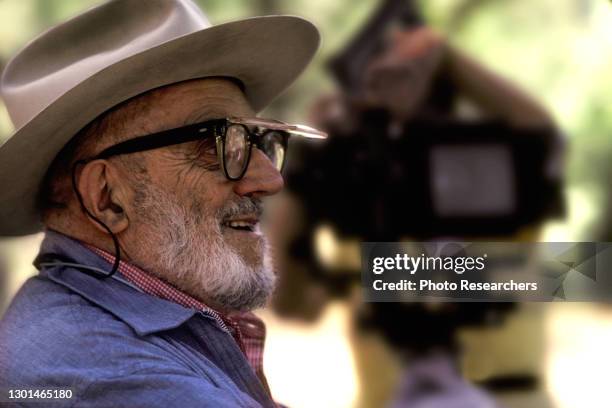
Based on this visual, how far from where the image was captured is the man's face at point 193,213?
1.52 metres

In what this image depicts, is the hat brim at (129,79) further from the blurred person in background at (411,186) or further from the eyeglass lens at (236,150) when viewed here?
the blurred person in background at (411,186)

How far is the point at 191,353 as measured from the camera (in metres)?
1.39

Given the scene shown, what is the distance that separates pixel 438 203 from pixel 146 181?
76 cm

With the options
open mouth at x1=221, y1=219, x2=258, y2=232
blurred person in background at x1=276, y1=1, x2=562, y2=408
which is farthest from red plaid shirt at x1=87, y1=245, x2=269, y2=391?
blurred person in background at x1=276, y1=1, x2=562, y2=408

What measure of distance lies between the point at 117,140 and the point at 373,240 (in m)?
0.71

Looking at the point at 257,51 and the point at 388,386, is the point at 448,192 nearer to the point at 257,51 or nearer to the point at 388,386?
the point at 388,386


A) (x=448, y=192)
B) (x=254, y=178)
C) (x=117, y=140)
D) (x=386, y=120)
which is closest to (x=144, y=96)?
(x=117, y=140)

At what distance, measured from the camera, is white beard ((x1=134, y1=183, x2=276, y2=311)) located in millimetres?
1516

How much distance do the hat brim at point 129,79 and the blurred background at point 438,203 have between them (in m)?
0.25

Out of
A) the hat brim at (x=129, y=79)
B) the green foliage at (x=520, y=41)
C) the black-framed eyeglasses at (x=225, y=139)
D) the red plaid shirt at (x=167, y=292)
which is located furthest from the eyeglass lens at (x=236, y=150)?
the green foliage at (x=520, y=41)

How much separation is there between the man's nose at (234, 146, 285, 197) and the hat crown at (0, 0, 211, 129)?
0.26 meters

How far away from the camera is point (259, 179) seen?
158 centimetres

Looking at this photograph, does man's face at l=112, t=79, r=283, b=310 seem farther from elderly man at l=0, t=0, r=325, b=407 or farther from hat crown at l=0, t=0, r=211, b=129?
hat crown at l=0, t=0, r=211, b=129

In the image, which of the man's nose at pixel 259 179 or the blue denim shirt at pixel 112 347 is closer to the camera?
the blue denim shirt at pixel 112 347
